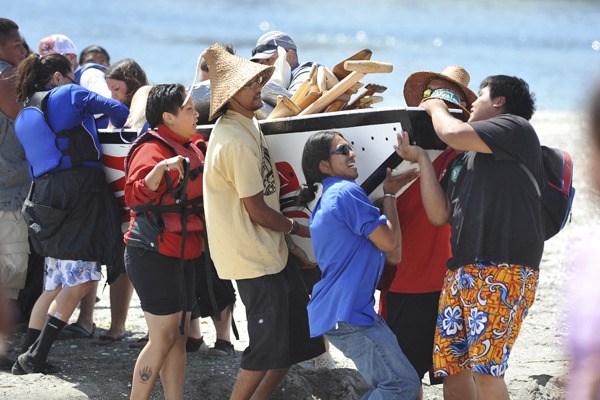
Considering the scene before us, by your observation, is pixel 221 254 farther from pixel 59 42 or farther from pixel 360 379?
pixel 59 42

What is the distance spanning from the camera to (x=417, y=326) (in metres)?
5.30

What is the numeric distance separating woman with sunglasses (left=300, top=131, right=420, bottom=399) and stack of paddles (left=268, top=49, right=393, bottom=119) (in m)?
0.61

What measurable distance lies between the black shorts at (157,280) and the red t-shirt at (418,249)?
1.10 m

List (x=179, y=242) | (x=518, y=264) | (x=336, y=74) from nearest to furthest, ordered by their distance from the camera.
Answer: (x=518, y=264), (x=179, y=242), (x=336, y=74)

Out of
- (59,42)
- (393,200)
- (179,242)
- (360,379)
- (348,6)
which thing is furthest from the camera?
(348,6)

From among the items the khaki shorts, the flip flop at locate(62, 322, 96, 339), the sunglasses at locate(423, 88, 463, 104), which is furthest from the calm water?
the sunglasses at locate(423, 88, 463, 104)

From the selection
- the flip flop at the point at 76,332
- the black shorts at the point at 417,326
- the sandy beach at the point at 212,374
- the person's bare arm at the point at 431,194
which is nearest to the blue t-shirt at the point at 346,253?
the person's bare arm at the point at 431,194

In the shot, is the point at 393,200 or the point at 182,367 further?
the point at 182,367

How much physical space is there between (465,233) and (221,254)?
1.23 metres

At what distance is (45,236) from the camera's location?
241 inches

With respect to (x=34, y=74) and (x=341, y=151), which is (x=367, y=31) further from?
(x=341, y=151)

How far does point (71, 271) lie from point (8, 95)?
4.09ft

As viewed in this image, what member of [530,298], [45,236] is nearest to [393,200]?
[530,298]

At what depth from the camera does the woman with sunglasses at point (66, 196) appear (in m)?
6.03
